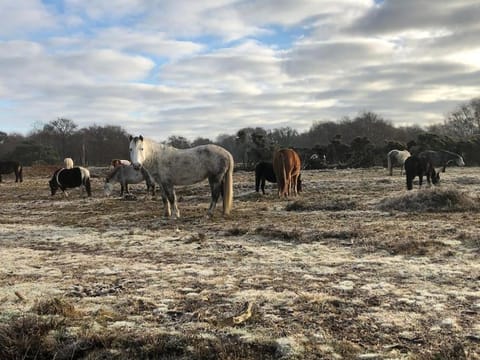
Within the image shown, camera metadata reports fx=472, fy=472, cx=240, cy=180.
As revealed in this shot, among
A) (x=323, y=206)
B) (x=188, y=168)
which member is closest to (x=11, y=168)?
(x=188, y=168)

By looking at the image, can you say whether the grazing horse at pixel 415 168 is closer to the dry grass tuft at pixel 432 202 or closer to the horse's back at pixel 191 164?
the dry grass tuft at pixel 432 202

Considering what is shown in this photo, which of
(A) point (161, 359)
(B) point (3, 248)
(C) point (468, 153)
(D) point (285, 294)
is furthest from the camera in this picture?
(C) point (468, 153)

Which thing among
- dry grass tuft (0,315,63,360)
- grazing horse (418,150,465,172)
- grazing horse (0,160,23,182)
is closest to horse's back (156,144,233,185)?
dry grass tuft (0,315,63,360)

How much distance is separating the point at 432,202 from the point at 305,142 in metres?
64.9

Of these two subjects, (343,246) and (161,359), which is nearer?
(161,359)

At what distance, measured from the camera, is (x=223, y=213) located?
1148 centimetres

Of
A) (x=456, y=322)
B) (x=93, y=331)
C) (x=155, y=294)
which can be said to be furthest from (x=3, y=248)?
(x=456, y=322)

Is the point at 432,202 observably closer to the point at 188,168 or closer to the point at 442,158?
the point at 188,168

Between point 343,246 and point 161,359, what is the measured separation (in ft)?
14.3

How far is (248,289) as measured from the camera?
203 inches

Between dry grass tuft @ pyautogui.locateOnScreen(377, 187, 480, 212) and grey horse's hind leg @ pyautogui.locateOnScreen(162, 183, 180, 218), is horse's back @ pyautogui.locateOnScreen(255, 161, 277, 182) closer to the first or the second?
dry grass tuft @ pyautogui.locateOnScreen(377, 187, 480, 212)

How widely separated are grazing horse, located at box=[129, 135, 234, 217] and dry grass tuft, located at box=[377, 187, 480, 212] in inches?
153

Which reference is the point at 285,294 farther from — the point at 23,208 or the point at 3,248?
the point at 23,208

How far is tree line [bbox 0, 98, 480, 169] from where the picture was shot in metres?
34.7
